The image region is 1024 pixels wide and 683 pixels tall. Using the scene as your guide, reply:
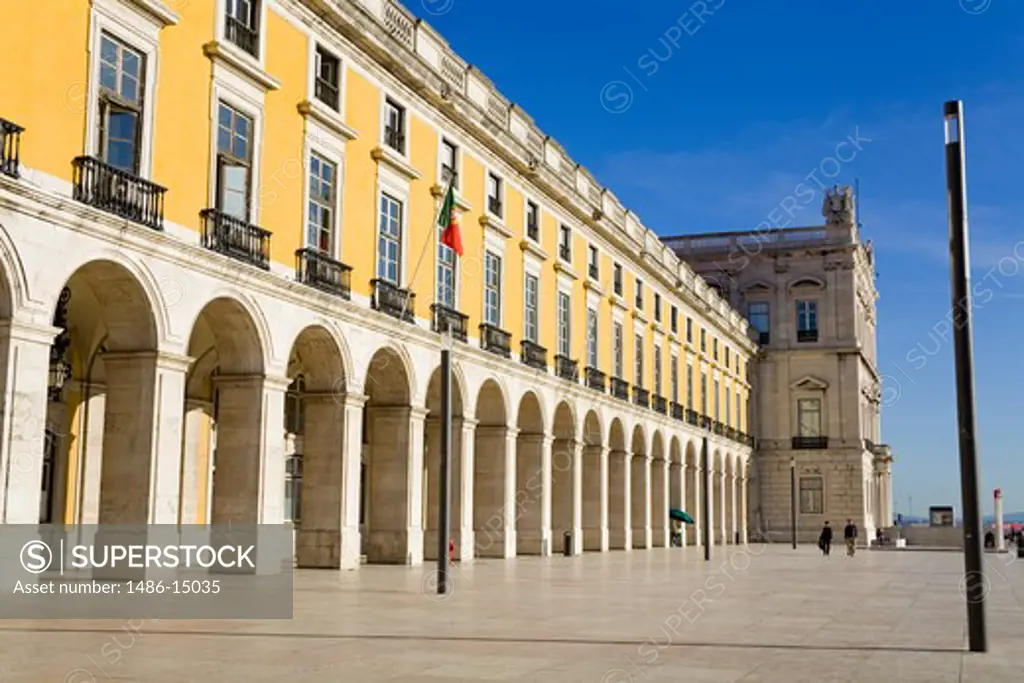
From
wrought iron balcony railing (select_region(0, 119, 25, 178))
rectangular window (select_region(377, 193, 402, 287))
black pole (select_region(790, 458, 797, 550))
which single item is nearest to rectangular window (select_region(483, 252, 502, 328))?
rectangular window (select_region(377, 193, 402, 287))

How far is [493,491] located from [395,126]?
11404 mm

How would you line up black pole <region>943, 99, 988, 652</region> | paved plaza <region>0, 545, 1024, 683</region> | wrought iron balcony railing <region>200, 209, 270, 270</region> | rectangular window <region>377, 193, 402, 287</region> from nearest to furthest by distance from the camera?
paved plaza <region>0, 545, 1024, 683</region>, black pole <region>943, 99, 988, 652</region>, wrought iron balcony railing <region>200, 209, 270, 270</region>, rectangular window <region>377, 193, 402, 287</region>

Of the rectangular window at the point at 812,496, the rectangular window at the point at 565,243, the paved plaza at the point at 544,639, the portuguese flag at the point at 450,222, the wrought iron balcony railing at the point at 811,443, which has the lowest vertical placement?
the paved plaza at the point at 544,639

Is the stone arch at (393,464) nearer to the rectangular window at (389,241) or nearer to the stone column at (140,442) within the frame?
the rectangular window at (389,241)

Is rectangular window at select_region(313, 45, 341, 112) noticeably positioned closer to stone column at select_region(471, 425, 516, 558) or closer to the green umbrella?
stone column at select_region(471, 425, 516, 558)

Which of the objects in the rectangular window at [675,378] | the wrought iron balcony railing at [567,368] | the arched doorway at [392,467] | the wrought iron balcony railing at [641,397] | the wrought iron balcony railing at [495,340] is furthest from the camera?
the rectangular window at [675,378]

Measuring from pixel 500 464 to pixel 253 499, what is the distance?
12.9m

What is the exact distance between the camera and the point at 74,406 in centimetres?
2505

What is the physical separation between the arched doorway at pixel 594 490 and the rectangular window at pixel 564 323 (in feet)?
10.4

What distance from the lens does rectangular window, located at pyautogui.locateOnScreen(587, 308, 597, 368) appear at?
1698 inches

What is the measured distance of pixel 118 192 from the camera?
1928 cm

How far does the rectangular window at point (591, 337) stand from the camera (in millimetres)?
43125

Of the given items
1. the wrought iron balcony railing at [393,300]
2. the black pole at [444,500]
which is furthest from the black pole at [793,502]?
the black pole at [444,500]

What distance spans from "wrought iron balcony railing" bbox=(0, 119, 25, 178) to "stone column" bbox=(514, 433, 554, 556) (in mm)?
22676
